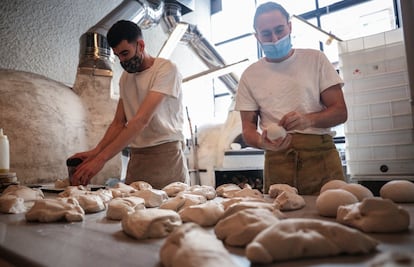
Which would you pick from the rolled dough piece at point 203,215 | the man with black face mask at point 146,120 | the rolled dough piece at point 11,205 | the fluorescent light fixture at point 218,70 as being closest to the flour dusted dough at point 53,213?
the rolled dough piece at point 11,205

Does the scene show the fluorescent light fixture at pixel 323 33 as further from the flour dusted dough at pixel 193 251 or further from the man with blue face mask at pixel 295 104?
the flour dusted dough at pixel 193 251

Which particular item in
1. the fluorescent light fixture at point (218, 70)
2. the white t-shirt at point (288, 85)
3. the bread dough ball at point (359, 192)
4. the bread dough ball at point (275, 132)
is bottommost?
the bread dough ball at point (359, 192)

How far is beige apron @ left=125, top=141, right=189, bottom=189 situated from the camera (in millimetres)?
1574

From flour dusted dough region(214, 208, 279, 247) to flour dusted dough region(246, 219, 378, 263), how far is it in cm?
5

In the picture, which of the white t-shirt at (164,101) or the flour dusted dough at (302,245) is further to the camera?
the white t-shirt at (164,101)

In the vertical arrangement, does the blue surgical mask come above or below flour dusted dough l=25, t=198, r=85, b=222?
above

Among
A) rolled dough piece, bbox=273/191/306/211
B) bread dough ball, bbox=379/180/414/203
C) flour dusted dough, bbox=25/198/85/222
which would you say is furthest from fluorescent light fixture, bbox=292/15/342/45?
flour dusted dough, bbox=25/198/85/222

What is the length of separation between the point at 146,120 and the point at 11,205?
2.17ft

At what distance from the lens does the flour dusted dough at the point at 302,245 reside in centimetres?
43

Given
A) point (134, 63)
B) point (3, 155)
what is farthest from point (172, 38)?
point (3, 155)

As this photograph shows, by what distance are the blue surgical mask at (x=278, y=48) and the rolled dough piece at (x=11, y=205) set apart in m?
1.17

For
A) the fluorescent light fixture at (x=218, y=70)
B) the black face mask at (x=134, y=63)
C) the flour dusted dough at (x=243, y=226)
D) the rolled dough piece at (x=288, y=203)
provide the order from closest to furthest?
the flour dusted dough at (x=243, y=226), the rolled dough piece at (x=288, y=203), the black face mask at (x=134, y=63), the fluorescent light fixture at (x=218, y=70)

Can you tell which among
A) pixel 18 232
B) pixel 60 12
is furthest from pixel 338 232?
pixel 60 12

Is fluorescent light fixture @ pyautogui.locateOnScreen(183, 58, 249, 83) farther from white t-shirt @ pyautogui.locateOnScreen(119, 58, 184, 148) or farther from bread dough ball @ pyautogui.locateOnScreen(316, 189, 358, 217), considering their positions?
bread dough ball @ pyautogui.locateOnScreen(316, 189, 358, 217)
